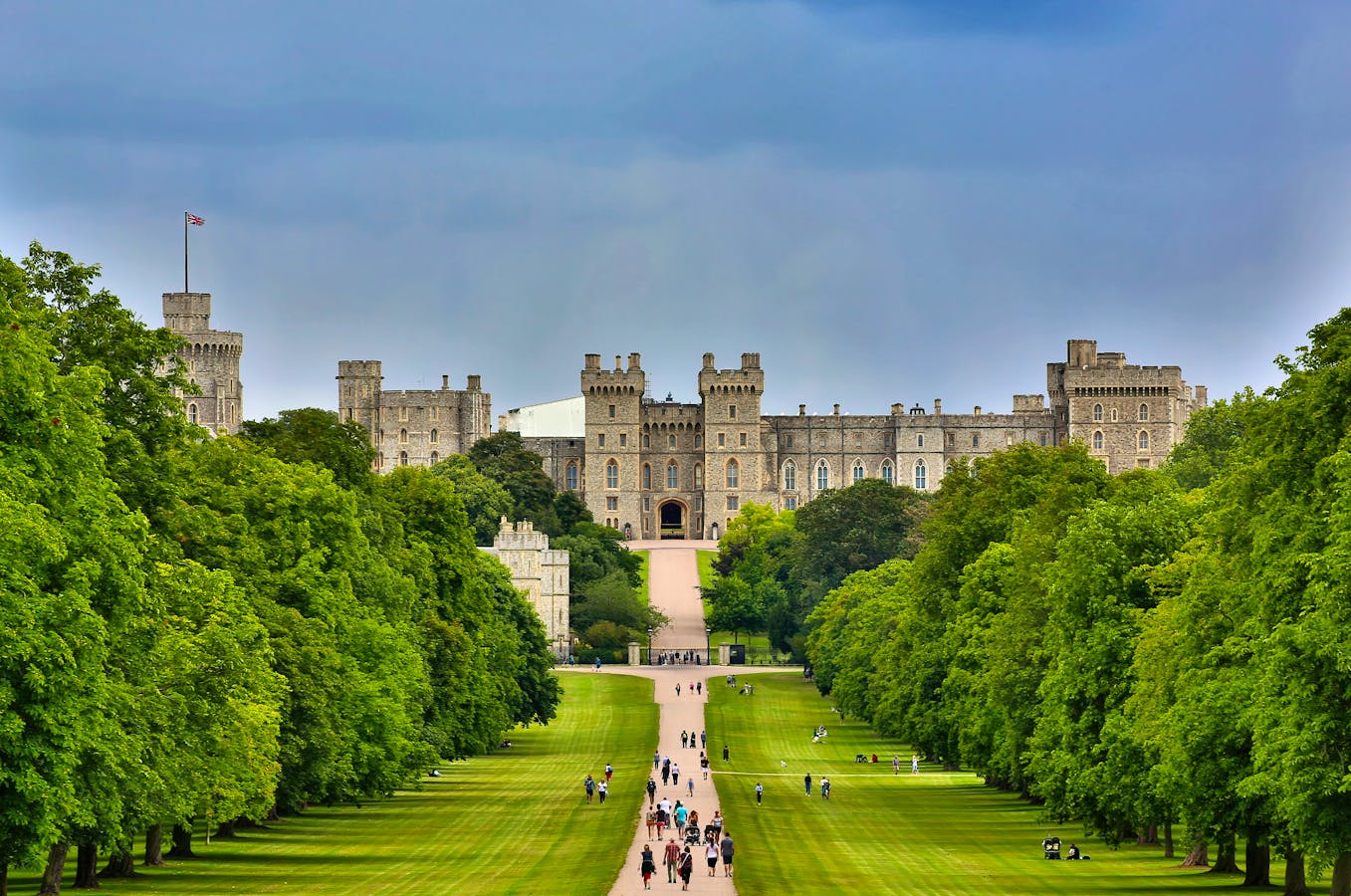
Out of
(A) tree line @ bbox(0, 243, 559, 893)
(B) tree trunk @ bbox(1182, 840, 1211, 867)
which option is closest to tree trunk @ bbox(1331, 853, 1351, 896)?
(B) tree trunk @ bbox(1182, 840, 1211, 867)

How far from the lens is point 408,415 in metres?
168

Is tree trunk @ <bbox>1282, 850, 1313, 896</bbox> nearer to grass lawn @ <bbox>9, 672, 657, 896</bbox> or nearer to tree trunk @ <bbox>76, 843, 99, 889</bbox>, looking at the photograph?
grass lawn @ <bbox>9, 672, 657, 896</bbox>

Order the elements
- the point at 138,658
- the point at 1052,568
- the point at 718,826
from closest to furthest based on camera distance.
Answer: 1. the point at 138,658
2. the point at 718,826
3. the point at 1052,568

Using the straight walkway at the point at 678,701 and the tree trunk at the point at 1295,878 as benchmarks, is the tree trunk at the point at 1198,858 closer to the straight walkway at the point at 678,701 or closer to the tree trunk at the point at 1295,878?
the tree trunk at the point at 1295,878

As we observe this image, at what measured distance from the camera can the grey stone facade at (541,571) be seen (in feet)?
335

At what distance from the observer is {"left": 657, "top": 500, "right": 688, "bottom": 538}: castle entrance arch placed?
16738 cm

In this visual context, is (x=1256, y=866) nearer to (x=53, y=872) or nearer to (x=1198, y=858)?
(x=1198, y=858)

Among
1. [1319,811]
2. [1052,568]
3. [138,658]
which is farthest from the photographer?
[1052,568]

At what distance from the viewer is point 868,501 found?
123 meters

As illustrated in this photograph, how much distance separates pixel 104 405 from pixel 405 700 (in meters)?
15.5

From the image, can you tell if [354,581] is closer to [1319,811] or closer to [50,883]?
[50,883]

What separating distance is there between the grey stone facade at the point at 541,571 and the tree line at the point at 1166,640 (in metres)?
41.9

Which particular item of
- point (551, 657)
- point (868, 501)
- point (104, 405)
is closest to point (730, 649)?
point (868, 501)

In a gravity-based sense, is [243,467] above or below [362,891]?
above
